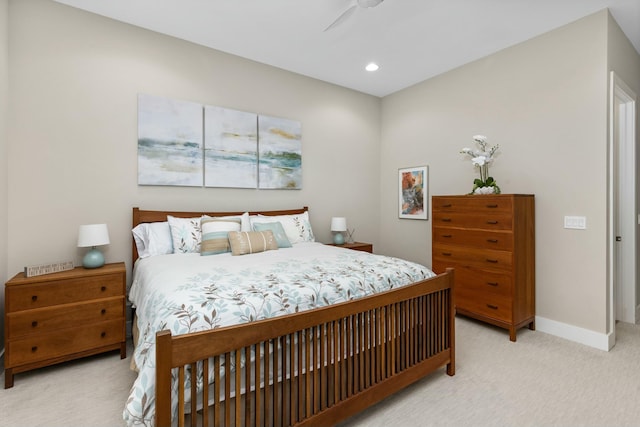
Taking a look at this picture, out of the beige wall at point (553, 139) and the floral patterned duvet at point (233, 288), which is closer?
the floral patterned duvet at point (233, 288)

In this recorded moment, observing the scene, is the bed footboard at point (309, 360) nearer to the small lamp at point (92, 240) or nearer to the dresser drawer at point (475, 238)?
the dresser drawer at point (475, 238)

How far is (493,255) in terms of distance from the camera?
10.00ft

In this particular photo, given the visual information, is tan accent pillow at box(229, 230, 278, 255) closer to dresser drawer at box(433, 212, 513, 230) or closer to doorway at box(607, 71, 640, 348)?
A: dresser drawer at box(433, 212, 513, 230)

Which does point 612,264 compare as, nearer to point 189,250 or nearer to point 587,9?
point 587,9

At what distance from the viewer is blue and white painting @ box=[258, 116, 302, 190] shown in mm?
3875

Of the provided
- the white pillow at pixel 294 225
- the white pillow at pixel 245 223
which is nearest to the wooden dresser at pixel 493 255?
the white pillow at pixel 294 225

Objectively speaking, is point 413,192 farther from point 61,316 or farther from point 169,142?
point 61,316

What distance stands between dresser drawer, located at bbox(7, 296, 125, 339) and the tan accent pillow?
0.99m

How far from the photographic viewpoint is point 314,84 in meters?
4.35

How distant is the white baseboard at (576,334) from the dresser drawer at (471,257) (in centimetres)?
80

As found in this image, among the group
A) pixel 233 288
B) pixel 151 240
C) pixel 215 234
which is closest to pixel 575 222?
pixel 233 288

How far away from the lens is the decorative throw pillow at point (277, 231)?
130 inches

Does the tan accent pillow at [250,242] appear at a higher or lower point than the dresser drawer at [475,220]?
lower

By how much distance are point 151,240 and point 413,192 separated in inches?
134
